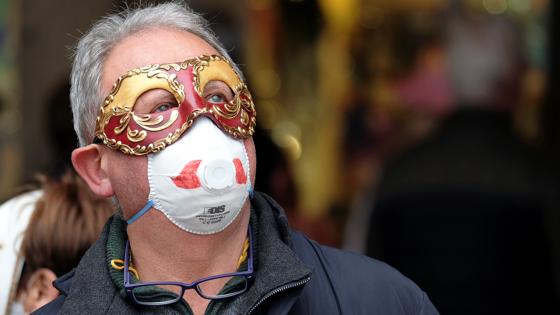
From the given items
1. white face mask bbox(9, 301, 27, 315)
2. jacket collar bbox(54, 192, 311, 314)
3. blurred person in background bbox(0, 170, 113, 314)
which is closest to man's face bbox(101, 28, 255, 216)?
jacket collar bbox(54, 192, 311, 314)

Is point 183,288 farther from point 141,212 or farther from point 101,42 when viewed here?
point 101,42

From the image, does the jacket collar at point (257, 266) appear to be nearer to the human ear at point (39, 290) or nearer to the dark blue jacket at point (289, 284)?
the dark blue jacket at point (289, 284)

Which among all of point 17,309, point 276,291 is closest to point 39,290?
point 17,309

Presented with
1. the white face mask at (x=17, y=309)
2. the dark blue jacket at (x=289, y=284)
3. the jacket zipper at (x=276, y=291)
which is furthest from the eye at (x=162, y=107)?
the white face mask at (x=17, y=309)

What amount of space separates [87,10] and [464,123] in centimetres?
247

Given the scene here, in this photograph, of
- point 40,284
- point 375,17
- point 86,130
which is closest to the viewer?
point 86,130

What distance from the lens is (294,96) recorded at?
773cm

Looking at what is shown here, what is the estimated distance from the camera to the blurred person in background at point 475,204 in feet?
14.0

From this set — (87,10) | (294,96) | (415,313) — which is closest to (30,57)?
(87,10)

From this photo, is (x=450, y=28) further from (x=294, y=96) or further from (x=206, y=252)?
(x=294, y=96)

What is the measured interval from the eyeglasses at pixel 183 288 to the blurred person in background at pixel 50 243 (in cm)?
62

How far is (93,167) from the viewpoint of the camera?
2.56 m

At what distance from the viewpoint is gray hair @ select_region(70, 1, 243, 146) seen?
2.55 meters

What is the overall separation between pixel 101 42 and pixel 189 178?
0.42 meters
